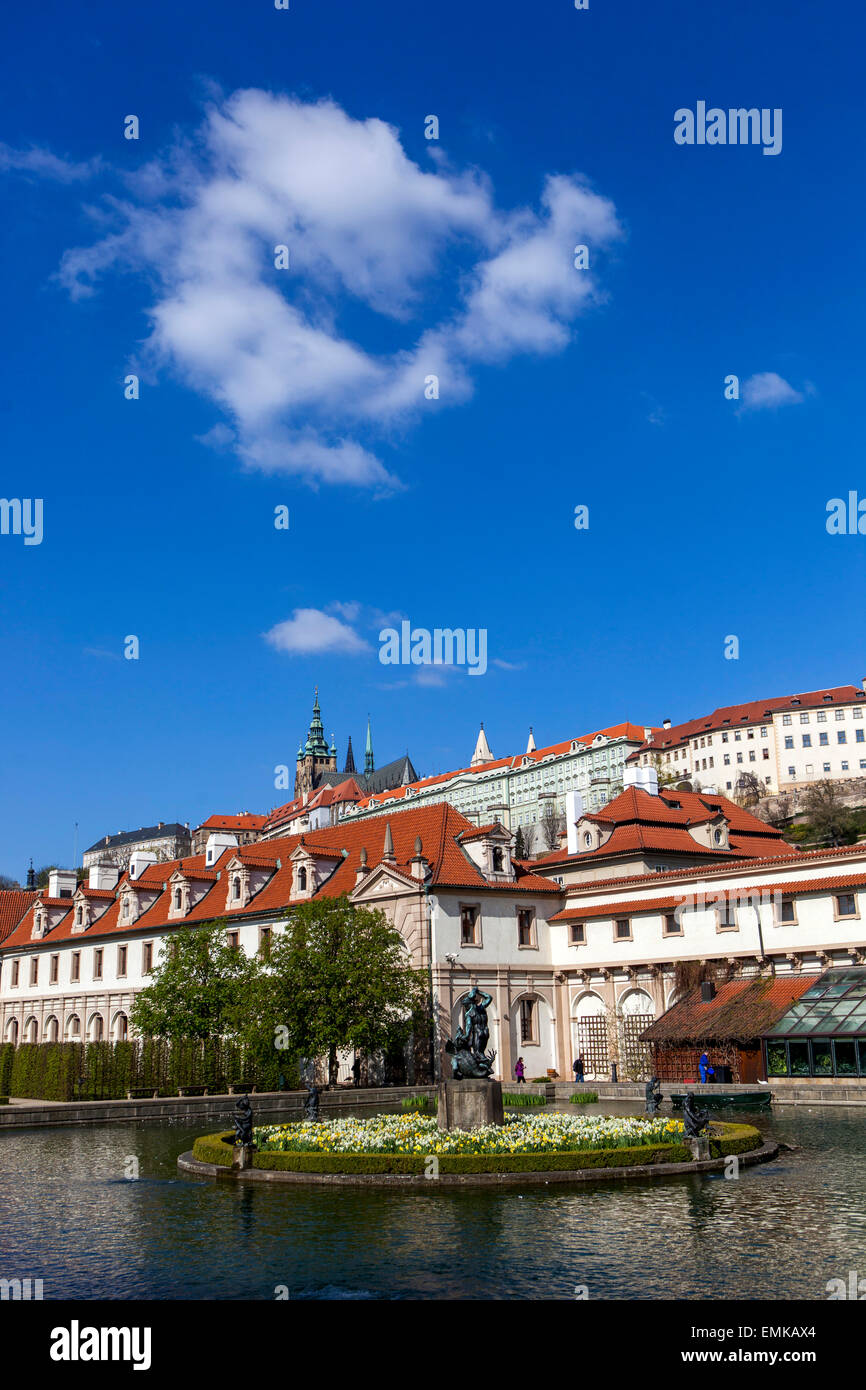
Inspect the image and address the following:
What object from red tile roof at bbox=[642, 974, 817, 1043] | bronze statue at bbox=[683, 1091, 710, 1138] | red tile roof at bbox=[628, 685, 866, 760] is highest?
red tile roof at bbox=[628, 685, 866, 760]

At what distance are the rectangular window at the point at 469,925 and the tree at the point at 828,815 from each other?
82.5m

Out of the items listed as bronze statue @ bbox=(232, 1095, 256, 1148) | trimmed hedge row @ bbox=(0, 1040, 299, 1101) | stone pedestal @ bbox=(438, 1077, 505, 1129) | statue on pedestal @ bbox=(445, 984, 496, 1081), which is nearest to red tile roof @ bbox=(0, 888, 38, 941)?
trimmed hedge row @ bbox=(0, 1040, 299, 1101)

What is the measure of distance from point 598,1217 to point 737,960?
98.8ft

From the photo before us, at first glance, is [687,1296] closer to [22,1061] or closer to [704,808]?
[22,1061]

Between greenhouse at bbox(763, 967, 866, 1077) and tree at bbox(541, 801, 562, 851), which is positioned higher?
tree at bbox(541, 801, 562, 851)

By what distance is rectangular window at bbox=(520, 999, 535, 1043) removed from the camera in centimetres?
5294

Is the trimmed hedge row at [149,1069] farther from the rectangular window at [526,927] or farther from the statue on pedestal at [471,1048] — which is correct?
the statue on pedestal at [471,1048]

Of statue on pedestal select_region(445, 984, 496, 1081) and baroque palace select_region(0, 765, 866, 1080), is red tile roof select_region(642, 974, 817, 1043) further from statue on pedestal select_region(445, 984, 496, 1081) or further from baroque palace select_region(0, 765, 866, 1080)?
statue on pedestal select_region(445, 984, 496, 1081)

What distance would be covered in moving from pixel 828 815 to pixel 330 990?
110526mm

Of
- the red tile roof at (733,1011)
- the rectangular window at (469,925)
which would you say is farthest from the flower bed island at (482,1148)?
the rectangular window at (469,925)

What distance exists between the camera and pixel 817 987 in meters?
42.4

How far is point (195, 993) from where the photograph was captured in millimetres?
49969

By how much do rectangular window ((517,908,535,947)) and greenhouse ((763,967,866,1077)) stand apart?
14.6 metres
